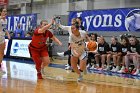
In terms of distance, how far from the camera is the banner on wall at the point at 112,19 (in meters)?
15.1

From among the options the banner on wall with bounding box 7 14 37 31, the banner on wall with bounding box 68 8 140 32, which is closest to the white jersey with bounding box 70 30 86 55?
the banner on wall with bounding box 68 8 140 32

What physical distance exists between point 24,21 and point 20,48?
21.2 feet

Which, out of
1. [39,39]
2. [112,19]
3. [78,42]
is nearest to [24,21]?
[112,19]

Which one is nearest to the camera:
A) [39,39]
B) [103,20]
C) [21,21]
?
[39,39]

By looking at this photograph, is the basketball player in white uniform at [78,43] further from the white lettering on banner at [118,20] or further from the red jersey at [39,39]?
the white lettering on banner at [118,20]

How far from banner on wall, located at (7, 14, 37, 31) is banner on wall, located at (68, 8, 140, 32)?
206 inches

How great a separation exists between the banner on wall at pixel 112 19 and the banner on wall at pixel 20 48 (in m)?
3.27

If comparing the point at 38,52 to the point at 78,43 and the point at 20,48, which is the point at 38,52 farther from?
the point at 20,48

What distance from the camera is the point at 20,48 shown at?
1747 cm

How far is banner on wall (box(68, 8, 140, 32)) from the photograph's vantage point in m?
15.1

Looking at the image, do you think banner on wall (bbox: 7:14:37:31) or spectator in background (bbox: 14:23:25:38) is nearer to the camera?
spectator in background (bbox: 14:23:25:38)

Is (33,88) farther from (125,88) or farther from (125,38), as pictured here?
(125,38)

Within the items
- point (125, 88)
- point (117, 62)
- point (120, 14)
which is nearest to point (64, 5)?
point (120, 14)

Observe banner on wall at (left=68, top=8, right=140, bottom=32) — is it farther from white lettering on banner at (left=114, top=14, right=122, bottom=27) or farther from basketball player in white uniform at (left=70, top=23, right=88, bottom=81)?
basketball player in white uniform at (left=70, top=23, right=88, bottom=81)
